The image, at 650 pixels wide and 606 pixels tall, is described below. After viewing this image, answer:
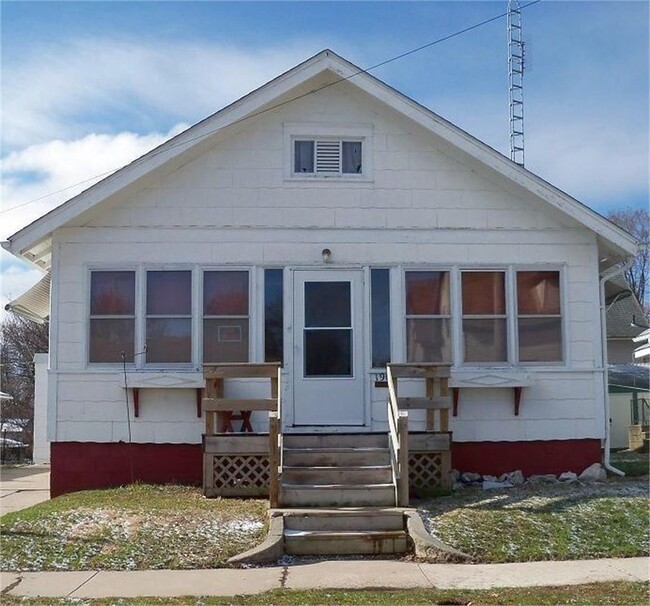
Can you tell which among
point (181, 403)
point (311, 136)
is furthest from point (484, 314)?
point (181, 403)

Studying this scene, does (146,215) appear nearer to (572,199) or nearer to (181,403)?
(181,403)

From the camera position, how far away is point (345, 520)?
31.4 ft

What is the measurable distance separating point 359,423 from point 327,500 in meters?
2.64

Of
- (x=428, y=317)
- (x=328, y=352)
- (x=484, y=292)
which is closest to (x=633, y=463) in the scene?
(x=484, y=292)

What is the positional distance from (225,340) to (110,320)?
1.68 m

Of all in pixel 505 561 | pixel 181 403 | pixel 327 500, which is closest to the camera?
pixel 505 561

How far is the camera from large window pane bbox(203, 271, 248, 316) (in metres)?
13.0

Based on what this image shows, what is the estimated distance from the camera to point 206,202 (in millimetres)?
13109

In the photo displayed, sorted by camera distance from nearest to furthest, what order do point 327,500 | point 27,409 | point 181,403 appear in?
point 327,500 → point 181,403 → point 27,409

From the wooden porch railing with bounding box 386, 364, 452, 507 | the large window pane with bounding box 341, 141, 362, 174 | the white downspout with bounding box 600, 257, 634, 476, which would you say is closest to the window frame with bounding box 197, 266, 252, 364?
the large window pane with bounding box 341, 141, 362, 174

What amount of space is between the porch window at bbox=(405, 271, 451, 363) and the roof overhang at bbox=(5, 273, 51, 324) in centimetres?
676

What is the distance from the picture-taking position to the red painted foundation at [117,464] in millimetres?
12688

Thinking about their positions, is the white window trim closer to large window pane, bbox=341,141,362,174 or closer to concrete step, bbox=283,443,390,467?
large window pane, bbox=341,141,362,174

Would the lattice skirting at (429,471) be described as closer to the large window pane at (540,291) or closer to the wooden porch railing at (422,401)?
the wooden porch railing at (422,401)
